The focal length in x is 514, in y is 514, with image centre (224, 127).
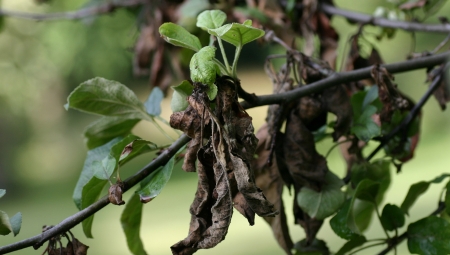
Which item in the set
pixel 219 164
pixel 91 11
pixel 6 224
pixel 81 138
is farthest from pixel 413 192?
pixel 81 138

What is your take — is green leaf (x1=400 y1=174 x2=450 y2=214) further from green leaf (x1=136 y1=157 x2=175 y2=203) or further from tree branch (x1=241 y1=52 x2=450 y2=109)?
green leaf (x1=136 y1=157 x2=175 y2=203)

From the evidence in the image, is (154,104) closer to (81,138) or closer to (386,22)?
(386,22)

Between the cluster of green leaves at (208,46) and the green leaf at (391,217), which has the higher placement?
the cluster of green leaves at (208,46)

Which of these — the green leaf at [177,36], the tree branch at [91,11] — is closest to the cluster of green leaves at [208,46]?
the green leaf at [177,36]

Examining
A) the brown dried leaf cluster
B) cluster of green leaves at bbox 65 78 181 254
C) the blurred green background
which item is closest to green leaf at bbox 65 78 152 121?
cluster of green leaves at bbox 65 78 181 254

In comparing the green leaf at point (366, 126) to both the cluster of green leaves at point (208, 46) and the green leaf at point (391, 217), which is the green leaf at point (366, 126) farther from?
the cluster of green leaves at point (208, 46)

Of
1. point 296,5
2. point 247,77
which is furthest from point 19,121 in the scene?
point 296,5
